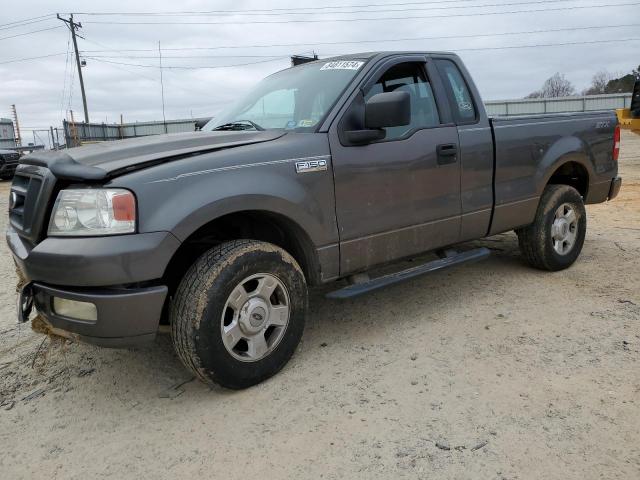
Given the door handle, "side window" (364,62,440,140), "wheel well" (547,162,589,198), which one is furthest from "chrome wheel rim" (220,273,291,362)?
"wheel well" (547,162,589,198)

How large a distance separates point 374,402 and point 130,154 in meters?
1.86

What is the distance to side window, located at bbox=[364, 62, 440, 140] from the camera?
12.3ft

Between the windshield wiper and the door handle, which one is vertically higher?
the windshield wiper

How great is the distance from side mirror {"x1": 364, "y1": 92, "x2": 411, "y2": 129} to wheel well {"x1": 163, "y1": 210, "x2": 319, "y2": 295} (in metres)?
0.82

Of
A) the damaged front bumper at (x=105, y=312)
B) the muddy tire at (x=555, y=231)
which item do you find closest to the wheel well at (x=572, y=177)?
the muddy tire at (x=555, y=231)

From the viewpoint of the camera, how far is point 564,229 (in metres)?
4.91

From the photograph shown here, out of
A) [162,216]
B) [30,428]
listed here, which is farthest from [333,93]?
[30,428]

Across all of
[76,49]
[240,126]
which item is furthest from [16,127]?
[240,126]

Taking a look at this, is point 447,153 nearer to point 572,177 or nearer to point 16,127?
point 572,177

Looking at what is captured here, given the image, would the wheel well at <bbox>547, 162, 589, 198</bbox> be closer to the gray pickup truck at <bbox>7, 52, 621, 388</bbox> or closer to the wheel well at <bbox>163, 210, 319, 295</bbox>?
the gray pickup truck at <bbox>7, 52, 621, 388</bbox>

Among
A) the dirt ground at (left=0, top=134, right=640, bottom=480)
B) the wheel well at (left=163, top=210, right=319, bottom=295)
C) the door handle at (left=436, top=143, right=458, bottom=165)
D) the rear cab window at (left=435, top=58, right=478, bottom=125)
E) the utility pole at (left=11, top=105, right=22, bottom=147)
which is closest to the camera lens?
the dirt ground at (left=0, top=134, right=640, bottom=480)

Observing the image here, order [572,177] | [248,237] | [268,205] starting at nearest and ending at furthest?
1. [268,205]
2. [248,237]
3. [572,177]

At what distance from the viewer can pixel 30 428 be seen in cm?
277

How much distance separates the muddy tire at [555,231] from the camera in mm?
4738
